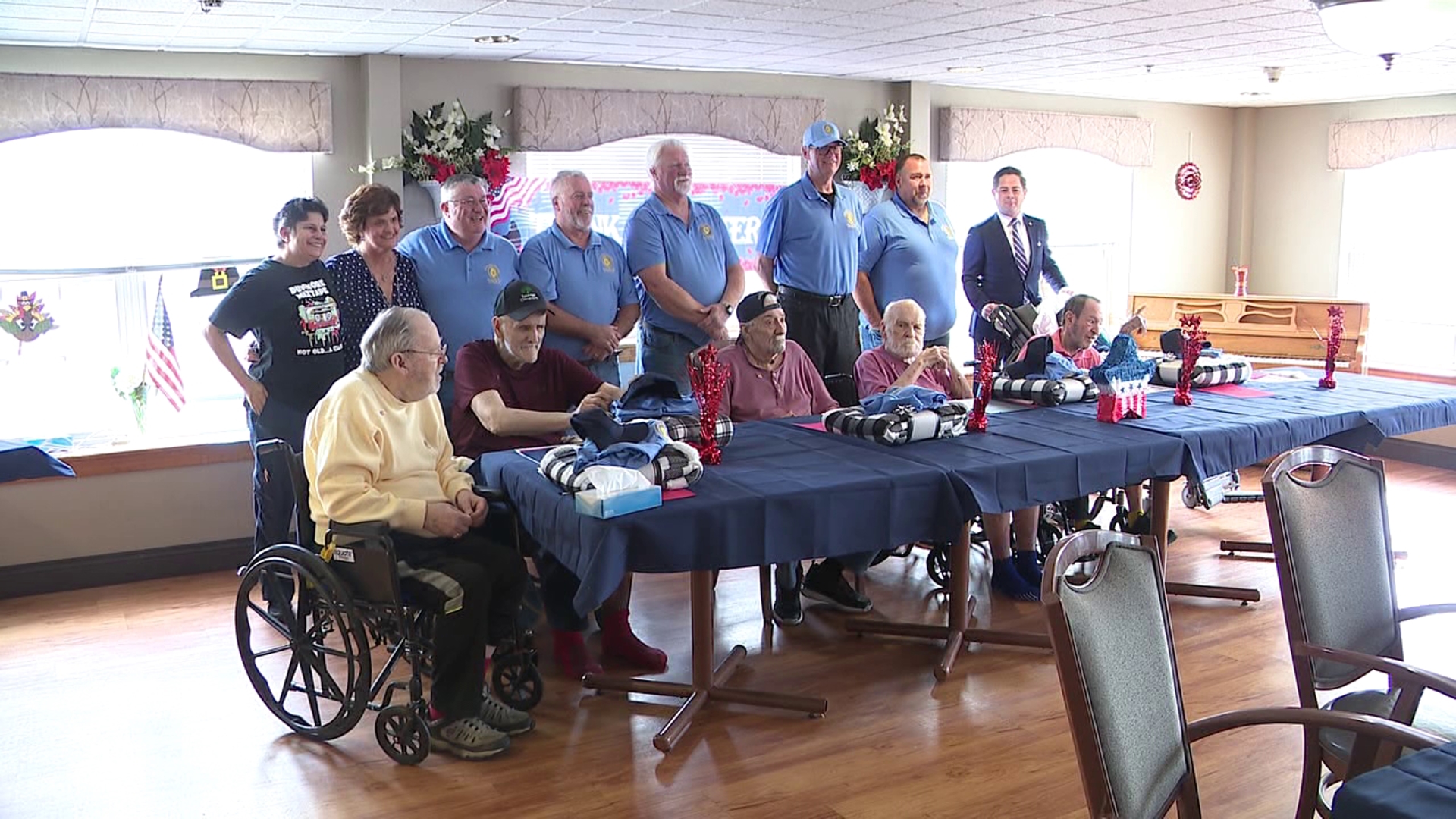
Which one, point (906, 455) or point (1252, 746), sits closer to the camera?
point (1252, 746)

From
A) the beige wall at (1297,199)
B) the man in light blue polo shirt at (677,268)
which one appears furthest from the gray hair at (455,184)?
the beige wall at (1297,199)

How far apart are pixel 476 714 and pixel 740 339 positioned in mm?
1599

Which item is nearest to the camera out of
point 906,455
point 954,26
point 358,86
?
point 906,455

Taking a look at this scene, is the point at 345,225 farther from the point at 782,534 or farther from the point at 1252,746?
the point at 1252,746

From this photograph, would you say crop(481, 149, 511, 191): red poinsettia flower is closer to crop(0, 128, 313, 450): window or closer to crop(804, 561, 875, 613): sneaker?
crop(0, 128, 313, 450): window

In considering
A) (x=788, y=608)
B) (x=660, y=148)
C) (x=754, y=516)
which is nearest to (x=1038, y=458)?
(x=754, y=516)

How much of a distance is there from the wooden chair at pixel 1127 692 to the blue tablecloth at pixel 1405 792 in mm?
208

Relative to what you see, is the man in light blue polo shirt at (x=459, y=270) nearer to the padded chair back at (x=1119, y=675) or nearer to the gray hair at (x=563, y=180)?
the gray hair at (x=563, y=180)

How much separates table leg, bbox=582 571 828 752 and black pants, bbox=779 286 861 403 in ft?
6.30

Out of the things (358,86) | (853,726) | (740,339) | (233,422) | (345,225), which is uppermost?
(358,86)

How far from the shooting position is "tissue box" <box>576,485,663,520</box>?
3072mm

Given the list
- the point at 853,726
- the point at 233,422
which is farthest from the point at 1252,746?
the point at 233,422

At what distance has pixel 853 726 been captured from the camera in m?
3.61

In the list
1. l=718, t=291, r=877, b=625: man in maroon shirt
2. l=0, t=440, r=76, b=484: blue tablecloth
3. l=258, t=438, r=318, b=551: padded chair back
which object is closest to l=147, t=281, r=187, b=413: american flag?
l=258, t=438, r=318, b=551: padded chair back
